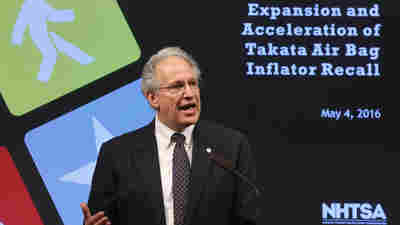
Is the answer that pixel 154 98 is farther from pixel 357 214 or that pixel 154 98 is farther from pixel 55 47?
pixel 357 214

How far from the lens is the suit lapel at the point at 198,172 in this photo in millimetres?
1984

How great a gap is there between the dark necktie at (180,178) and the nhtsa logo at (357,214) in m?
1.37

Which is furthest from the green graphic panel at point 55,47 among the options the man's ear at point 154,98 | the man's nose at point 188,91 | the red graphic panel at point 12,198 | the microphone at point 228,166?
the microphone at point 228,166

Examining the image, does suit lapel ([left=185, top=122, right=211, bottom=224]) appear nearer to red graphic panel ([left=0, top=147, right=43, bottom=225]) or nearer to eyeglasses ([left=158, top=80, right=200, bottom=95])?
eyeglasses ([left=158, top=80, right=200, bottom=95])

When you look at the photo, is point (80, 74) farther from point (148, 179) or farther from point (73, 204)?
point (148, 179)

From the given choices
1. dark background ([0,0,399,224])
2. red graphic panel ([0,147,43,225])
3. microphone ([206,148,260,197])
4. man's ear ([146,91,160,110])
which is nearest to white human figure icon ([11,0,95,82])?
dark background ([0,0,399,224])

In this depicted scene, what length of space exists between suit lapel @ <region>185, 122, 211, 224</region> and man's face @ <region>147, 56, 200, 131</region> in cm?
9

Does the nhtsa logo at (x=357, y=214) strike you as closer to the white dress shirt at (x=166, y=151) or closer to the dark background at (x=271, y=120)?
the dark background at (x=271, y=120)

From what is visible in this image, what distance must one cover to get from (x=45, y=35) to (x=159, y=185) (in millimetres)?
1560

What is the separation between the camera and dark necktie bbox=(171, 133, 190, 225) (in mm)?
2010

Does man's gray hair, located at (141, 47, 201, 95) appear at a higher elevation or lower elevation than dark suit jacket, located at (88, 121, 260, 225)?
higher

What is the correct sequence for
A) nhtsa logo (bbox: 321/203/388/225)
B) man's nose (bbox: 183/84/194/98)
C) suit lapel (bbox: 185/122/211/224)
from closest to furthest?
suit lapel (bbox: 185/122/211/224), man's nose (bbox: 183/84/194/98), nhtsa logo (bbox: 321/203/388/225)

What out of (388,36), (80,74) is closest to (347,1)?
(388,36)

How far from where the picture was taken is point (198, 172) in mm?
2031
